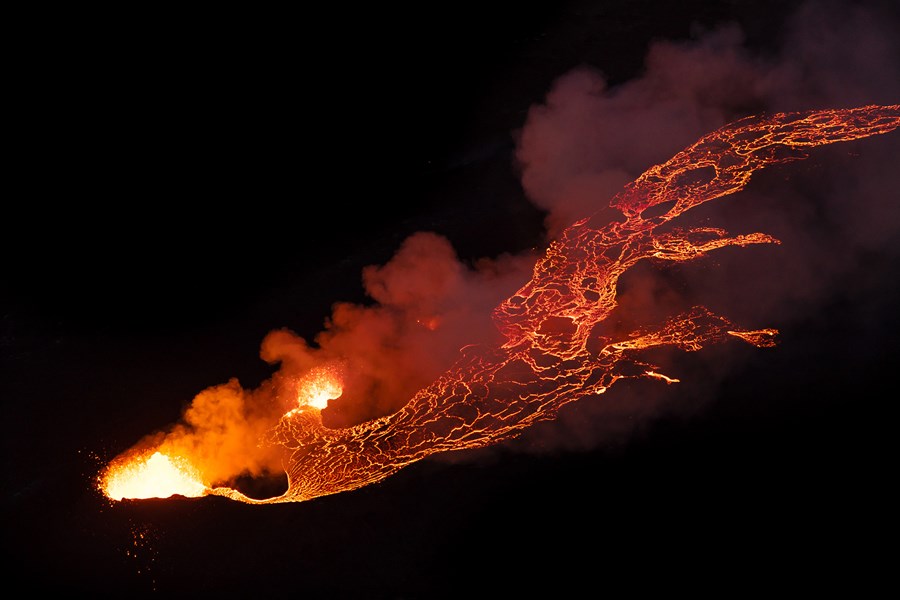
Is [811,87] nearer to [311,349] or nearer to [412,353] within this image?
[412,353]

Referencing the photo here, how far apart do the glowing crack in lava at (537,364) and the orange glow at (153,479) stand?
0.06 feet

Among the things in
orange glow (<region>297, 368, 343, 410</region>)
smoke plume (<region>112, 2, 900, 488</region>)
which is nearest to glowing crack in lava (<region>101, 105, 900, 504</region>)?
orange glow (<region>297, 368, 343, 410</region>)

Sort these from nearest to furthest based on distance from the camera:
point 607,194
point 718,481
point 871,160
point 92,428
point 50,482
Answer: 1. point 718,481
2. point 50,482
3. point 92,428
4. point 871,160
5. point 607,194

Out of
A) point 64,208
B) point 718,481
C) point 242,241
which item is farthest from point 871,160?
point 64,208

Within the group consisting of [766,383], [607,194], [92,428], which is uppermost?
[607,194]

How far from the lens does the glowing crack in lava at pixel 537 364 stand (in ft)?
23.0

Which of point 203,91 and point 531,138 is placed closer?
point 531,138

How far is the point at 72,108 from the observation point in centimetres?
1155

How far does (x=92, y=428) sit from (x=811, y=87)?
11.0m

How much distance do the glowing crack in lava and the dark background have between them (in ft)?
1.04

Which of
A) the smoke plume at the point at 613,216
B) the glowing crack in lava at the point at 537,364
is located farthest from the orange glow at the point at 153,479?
the smoke plume at the point at 613,216

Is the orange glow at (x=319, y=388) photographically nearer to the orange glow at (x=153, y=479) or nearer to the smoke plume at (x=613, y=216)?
the smoke plume at (x=613, y=216)

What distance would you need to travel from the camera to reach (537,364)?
768 centimetres

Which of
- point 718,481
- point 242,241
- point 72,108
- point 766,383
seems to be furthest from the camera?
point 72,108
